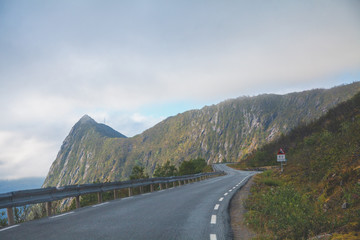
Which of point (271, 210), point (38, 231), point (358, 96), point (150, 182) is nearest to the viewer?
point (38, 231)

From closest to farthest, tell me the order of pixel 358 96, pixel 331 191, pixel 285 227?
pixel 285 227 → pixel 331 191 → pixel 358 96

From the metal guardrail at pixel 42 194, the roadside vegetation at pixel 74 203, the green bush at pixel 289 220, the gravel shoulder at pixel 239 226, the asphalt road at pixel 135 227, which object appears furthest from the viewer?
the roadside vegetation at pixel 74 203

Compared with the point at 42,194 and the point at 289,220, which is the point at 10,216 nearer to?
the point at 42,194

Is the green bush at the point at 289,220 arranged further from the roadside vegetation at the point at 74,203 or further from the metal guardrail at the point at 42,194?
A: the roadside vegetation at the point at 74,203

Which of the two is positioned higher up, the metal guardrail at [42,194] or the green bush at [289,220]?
the metal guardrail at [42,194]

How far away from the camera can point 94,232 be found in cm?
610

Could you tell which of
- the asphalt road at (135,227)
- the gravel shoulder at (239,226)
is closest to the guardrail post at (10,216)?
the asphalt road at (135,227)

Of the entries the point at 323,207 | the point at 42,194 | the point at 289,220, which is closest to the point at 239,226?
the point at 289,220

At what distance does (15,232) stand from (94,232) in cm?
199

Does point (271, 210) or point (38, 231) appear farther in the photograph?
point (271, 210)

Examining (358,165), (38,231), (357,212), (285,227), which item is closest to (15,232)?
(38,231)

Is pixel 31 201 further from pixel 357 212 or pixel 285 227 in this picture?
pixel 357 212

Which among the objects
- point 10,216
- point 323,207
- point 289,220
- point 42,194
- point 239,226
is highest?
point 42,194

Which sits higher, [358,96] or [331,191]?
[358,96]
